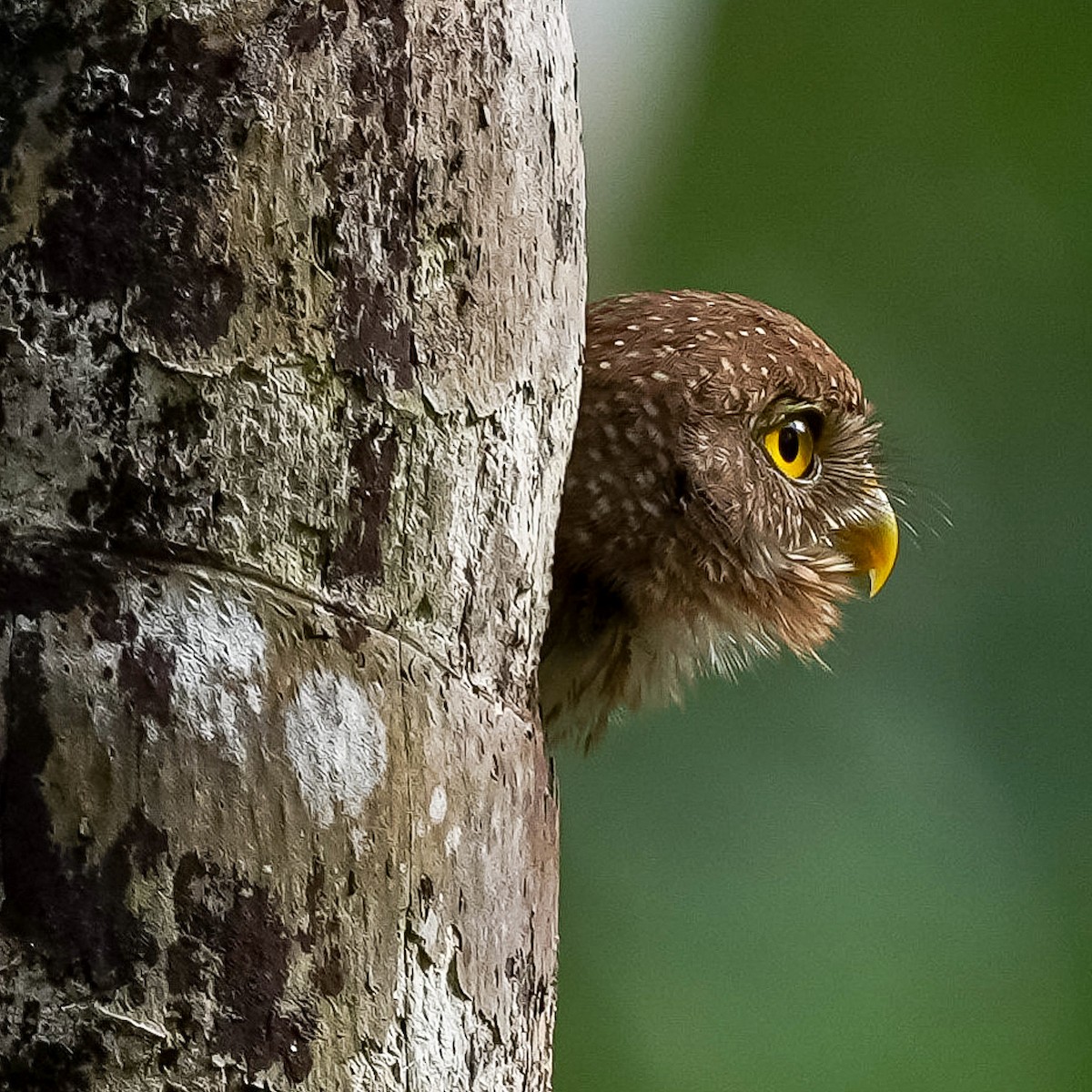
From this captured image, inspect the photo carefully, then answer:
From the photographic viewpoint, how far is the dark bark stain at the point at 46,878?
110 centimetres

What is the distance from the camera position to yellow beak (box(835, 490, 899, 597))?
8.21ft

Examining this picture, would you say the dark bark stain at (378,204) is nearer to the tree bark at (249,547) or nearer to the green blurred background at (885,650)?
the tree bark at (249,547)

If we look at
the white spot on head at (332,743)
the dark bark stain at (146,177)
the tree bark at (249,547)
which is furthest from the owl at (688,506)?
the dark bark stain at (146,177)

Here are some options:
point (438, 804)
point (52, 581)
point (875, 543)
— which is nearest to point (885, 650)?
Result: point (875, 543)

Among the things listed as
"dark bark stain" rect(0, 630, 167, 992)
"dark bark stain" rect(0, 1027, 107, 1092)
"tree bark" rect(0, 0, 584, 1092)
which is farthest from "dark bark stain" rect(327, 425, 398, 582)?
"dark bark stain" rect(0, 1027, 107, 1092)

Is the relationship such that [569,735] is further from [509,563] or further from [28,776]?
[28,776]

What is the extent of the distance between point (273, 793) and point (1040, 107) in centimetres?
298

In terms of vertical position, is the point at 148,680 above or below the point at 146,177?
below

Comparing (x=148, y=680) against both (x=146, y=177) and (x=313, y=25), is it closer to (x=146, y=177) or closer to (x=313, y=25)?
(x=146, y=177)

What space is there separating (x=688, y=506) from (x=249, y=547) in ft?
2.95

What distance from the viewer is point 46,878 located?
3.63ft

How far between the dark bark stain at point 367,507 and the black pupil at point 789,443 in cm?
109

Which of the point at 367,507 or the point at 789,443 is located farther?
the point at 789,443

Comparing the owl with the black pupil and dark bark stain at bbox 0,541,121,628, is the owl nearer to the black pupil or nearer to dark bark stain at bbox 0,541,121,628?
the black pupil
